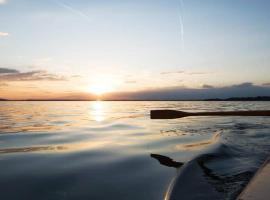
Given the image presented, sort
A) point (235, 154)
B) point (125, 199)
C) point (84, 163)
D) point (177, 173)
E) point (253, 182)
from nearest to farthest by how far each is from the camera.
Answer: point (253, 182)
point (125, 199)
point (177, 173)
point (84, 163)
point (235, 154)

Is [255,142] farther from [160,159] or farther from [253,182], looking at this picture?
[253,182]

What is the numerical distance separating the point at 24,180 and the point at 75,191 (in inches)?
60.5

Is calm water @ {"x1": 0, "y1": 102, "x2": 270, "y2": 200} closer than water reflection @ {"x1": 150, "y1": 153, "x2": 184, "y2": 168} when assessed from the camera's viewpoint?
Yes

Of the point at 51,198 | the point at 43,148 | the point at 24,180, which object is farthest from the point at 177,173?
the point at 43,148

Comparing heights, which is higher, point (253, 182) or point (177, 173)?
point (253, 182)

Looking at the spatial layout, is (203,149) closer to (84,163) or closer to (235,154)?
(235,154)

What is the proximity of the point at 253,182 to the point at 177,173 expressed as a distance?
2.63 metres

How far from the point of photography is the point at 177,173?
679 cm

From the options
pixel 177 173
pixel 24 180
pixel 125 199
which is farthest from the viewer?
pixel 177 173

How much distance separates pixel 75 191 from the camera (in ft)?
18.0

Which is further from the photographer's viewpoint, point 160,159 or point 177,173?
point 160,159

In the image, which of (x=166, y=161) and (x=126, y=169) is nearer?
(x=126, y=169)

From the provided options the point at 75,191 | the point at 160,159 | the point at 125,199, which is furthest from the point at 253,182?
the point at 160,159

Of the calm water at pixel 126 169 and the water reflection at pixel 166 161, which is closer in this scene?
the calm water at pixel 126 169
